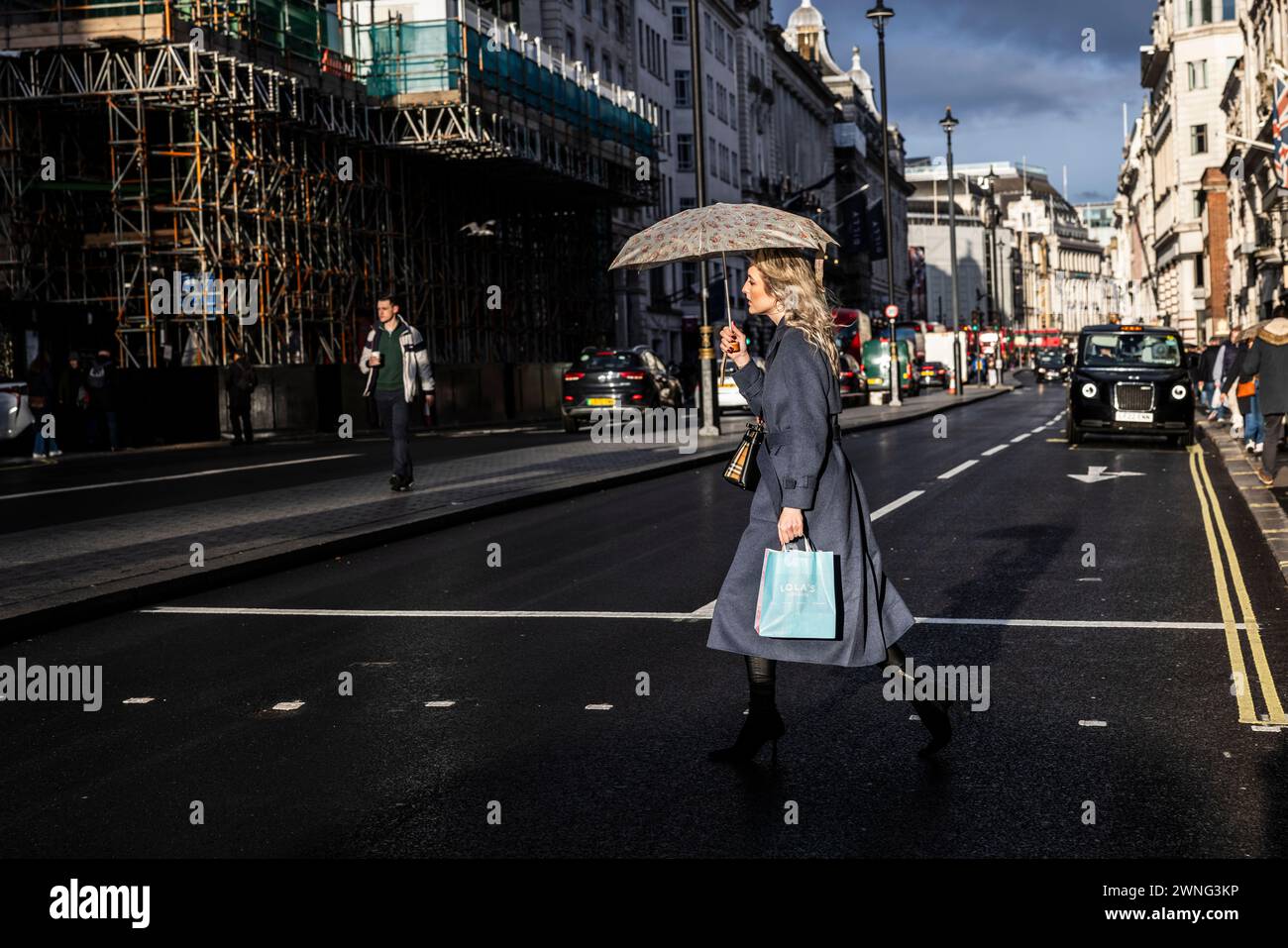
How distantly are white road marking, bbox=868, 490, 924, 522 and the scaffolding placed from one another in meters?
18.5

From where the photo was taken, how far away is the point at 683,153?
235 feet

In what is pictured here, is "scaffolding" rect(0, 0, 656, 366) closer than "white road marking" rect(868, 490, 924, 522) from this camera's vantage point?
No

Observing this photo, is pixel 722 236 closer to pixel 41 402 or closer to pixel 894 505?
pixel 894 505

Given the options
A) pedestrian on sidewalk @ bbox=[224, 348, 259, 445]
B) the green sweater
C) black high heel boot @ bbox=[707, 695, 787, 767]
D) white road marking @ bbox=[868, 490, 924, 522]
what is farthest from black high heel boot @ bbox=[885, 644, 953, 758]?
pedestrian on sidewalk @ bbox=[224, 348, 259, 445]

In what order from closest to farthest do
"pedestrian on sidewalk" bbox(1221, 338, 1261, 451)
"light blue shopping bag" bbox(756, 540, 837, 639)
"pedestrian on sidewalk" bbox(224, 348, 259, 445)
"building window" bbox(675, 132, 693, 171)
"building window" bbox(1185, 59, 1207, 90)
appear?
"light blue shopping bag" bbox(756, 540, 837, 639) → "pedestrian on sidewalk" bbox(1221, 338, 1261, 451) → "pedestrian on sidewalk" bbox(224, 348, 259, 445) → "building window" bbox(675, 132, 693, 171) → "building window" bbox(1185, 59, 1207, 90)

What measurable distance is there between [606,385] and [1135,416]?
37.9 ft

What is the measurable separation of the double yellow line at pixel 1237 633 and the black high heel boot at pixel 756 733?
1923 millimetres

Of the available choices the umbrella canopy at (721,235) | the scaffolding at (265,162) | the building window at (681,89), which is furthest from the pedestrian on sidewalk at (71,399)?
the building window at (681,89)

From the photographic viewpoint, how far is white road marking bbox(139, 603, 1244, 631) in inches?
334

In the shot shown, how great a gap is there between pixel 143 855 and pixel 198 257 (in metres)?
28.2

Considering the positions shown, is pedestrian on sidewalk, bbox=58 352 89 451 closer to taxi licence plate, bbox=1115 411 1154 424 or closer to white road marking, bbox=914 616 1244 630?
taxi licence plate, bbox=1115 411 1154 424

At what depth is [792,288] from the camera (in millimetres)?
5508

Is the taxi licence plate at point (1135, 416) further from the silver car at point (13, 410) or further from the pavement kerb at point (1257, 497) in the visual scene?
the silver car at point (13, 410)

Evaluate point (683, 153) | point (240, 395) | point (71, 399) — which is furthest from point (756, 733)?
point (683, 153)
